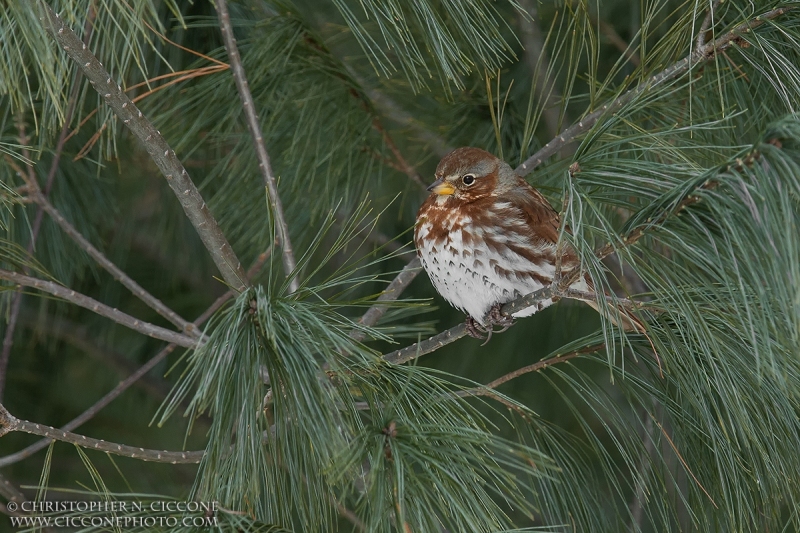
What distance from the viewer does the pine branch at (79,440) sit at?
142cm

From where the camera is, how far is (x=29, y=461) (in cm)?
329

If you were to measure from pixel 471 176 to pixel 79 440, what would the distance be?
1053mm

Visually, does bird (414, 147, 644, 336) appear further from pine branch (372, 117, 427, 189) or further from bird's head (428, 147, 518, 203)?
pine branch (372, 117, 427, 189)

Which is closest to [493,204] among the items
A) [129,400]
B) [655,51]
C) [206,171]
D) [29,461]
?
[655,51]

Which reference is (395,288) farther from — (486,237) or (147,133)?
(147,133)

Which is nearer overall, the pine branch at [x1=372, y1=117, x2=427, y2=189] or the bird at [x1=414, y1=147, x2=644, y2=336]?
the bird at [x1=414, y1=147, x2=644, y2=336]

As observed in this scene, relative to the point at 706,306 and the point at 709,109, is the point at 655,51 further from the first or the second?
the point at 706,306

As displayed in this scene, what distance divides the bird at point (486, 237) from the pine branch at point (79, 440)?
0.71 meters

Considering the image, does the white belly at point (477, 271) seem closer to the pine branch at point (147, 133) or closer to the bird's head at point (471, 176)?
the bird's head at point (471, 176)

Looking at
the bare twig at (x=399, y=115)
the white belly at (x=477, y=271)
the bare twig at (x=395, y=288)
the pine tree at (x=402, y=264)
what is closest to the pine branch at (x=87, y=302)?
the pine tree at (x=402, y=264)

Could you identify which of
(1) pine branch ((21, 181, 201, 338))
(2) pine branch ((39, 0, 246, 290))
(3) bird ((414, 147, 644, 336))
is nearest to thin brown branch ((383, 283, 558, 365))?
(3) bird ((414, 147, 644, 336))

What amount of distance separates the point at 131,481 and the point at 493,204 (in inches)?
79.7

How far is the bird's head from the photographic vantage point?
2.08 meters

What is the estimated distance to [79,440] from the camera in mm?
1469
